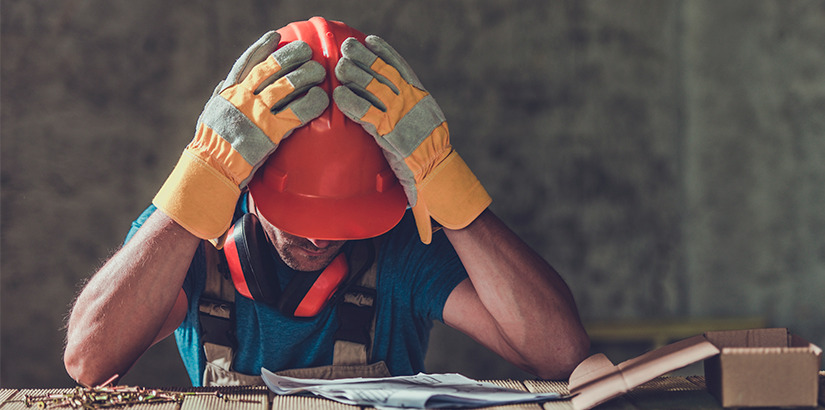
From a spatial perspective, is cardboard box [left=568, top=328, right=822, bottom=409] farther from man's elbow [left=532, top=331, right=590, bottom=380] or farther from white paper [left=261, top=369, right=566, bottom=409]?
man's elbow [left=532, top=331, right=590, bottom=380]

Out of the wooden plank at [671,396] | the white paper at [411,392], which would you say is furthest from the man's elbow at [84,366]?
the wooden plank at [671,396]

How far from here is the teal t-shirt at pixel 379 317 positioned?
6.46ft

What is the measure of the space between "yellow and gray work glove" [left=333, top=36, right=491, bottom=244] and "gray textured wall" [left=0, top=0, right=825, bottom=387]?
1.61m

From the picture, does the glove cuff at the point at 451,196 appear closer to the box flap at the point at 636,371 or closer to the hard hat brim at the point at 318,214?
the hard hat brim at the point at 318,214

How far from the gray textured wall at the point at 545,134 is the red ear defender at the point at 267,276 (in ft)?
5.08

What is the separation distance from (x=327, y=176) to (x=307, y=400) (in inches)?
22.1

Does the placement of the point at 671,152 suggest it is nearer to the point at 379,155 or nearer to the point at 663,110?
the point at 663,110

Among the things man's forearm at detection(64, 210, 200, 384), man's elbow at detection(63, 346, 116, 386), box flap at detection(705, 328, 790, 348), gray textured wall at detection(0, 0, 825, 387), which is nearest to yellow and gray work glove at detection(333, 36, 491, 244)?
man's forearm at detection(64, 210, 200, 384)

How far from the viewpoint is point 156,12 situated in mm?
3113

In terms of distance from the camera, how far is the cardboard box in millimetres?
1156

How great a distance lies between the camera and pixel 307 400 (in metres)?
1.31

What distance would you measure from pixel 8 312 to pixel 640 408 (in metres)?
3.00

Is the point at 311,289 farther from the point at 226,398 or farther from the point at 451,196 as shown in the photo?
the point at 226,398

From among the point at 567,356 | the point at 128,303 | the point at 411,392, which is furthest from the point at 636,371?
the point at 128,303
